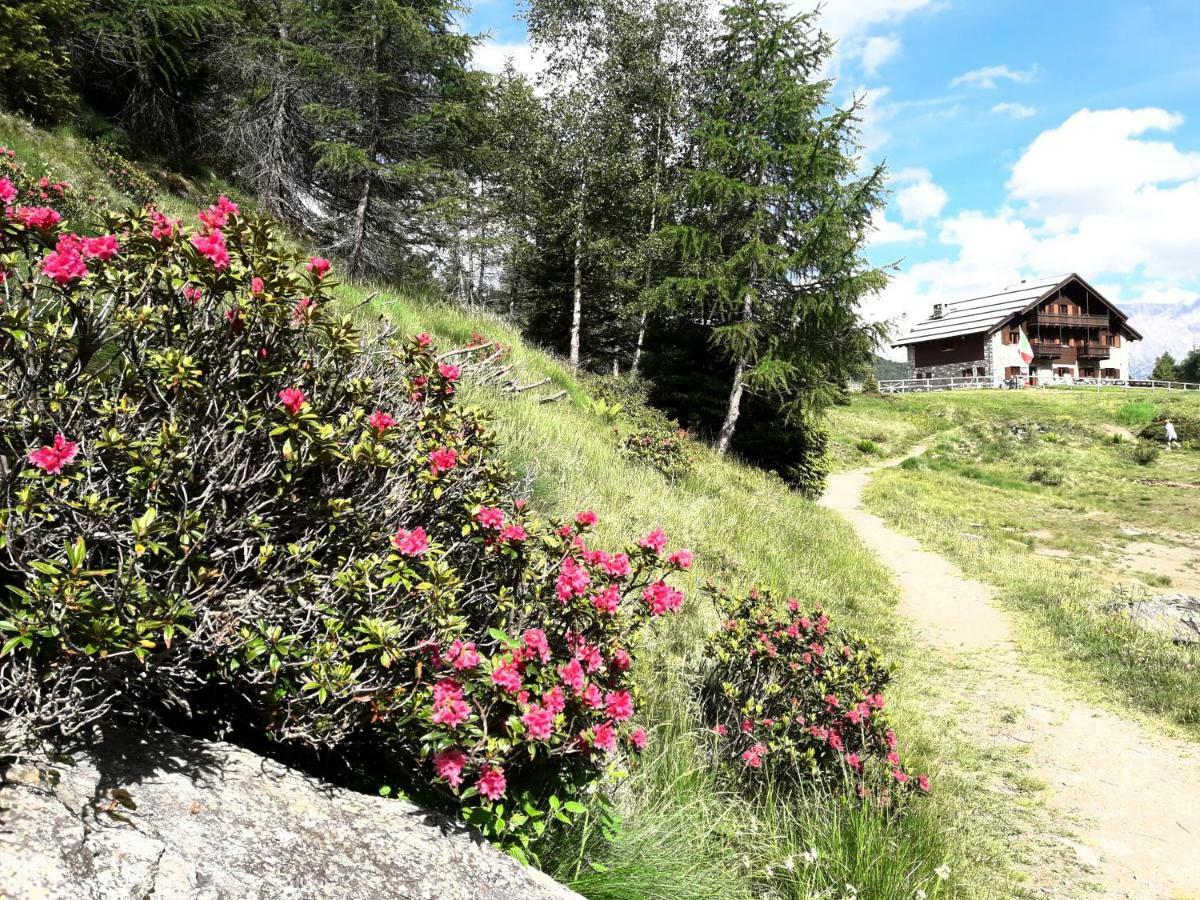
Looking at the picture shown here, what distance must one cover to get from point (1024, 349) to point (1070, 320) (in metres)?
5.03

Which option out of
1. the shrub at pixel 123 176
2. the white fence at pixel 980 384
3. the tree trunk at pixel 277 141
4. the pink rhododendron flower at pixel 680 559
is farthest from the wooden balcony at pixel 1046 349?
the pink rhododendron flower at pixel 680 559

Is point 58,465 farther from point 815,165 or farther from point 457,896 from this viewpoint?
point 815,165

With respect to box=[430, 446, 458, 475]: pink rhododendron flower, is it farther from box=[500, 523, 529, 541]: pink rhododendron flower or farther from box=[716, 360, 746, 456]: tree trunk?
box=[716, 360, 746, 456]: tree trunk

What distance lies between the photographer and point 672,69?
21.9 meters

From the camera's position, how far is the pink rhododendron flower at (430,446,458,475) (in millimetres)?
2805

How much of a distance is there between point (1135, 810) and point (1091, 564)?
35.5ft

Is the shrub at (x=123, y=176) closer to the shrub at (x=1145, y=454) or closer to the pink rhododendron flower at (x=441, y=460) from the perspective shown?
the pink rhododendron flower at (x=441, y=460)

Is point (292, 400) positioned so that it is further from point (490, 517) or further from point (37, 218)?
point (37, 218)

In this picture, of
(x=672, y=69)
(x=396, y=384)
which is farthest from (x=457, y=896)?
(x=672, y=69)

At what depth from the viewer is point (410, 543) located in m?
2.38

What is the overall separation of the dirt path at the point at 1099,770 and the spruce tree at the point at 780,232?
27.4 feet

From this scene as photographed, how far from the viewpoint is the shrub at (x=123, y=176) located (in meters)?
11.1

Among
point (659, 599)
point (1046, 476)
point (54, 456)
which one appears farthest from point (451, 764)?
point (1046, 476)

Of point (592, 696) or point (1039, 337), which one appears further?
point (1039, 337)
